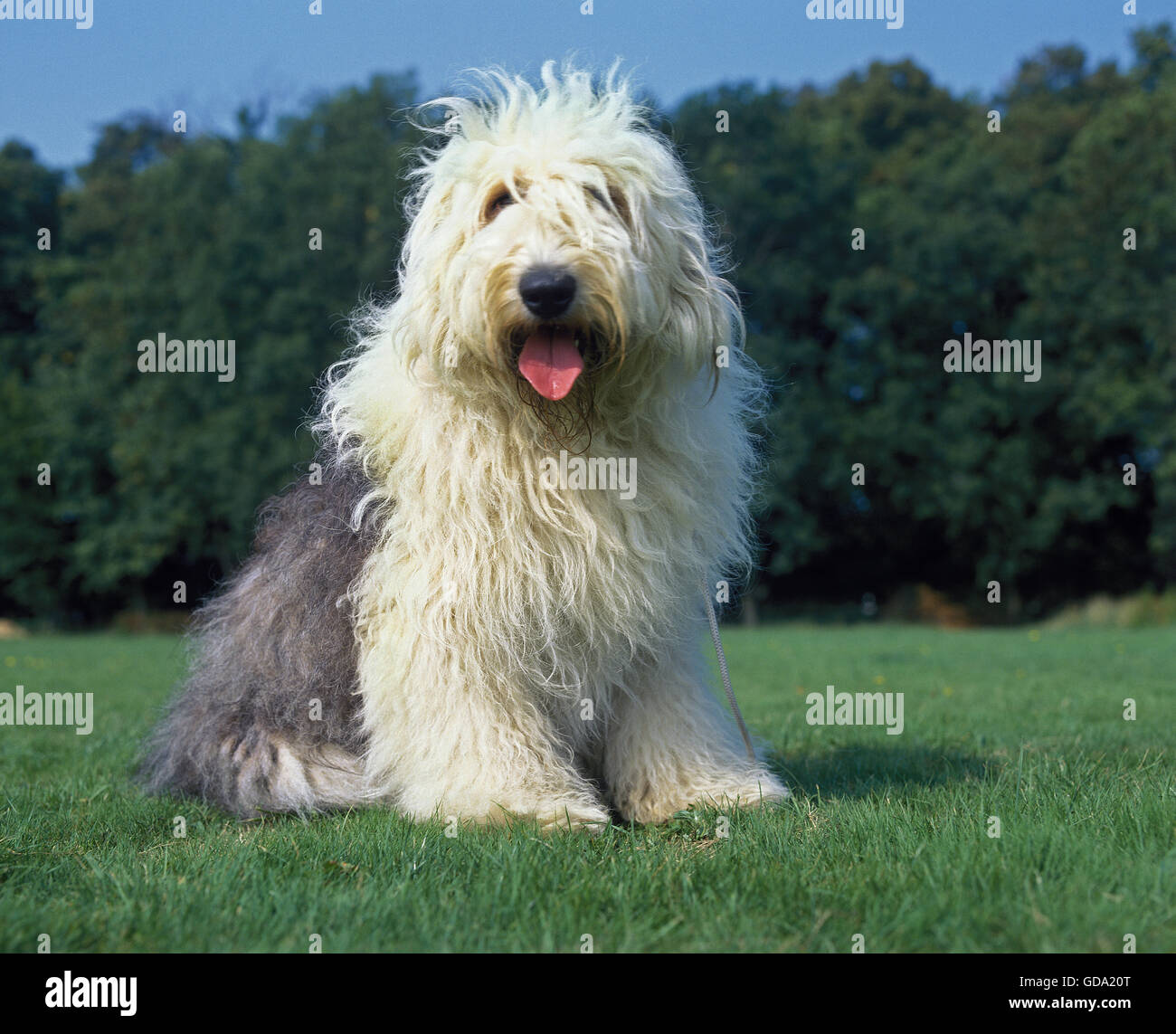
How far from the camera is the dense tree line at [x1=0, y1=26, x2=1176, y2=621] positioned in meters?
30.0

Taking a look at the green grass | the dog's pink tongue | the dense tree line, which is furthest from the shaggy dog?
the dense tree line

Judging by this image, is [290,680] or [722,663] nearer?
[290,680]

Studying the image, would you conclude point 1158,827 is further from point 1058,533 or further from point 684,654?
point 1058,533

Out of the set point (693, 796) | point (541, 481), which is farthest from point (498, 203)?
point (693, 796)

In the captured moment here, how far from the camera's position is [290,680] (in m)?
4.79

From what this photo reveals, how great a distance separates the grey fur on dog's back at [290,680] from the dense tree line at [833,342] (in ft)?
79.8

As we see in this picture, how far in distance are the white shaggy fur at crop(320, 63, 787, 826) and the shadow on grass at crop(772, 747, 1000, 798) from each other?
18.8 inches

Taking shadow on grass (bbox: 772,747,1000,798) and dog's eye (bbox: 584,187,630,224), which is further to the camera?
shadow on grass (bbox: 772,747,1000,798)

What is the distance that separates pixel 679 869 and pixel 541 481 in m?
1.49

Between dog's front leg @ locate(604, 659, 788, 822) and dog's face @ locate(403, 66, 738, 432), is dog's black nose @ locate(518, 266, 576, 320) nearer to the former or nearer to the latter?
dog's face @ locate(403, 66, 738, 432)

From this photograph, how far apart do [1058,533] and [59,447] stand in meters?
28.7

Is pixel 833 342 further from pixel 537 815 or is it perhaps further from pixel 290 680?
pixel 537 815
